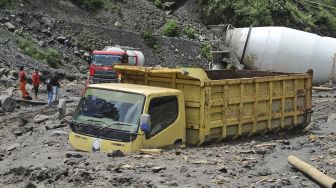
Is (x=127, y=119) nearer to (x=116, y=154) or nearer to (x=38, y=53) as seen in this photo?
(x=116, y=154)

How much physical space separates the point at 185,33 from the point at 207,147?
97.6 ft

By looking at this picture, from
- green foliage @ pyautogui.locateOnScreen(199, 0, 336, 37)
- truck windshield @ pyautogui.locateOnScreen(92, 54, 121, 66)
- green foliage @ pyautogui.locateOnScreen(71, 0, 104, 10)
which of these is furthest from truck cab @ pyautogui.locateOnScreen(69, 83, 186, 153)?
green foliage @ pyautogui.locateOnScreen(199, 0, 336, 37)

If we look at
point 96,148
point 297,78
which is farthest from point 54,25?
point 96,148

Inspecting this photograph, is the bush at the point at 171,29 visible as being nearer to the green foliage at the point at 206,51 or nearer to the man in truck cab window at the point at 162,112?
the green foliage at the point at 206,51

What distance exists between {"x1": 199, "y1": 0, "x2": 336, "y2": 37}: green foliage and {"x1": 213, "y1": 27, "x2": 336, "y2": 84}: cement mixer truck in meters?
16.2

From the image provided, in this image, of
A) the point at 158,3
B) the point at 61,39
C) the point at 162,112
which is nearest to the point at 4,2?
the point at 61,39

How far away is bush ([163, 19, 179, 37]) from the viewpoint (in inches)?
1527

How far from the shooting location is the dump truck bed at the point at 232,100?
1063cm

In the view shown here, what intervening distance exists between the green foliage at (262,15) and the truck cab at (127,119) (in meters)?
31.4

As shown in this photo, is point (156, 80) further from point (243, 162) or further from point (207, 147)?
point (243, 162)

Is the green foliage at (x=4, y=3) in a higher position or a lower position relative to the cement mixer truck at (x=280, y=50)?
higher

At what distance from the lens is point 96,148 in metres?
9.64

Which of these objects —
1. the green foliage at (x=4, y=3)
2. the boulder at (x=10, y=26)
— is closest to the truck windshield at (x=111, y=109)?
the boulder at (x=10, y=26)

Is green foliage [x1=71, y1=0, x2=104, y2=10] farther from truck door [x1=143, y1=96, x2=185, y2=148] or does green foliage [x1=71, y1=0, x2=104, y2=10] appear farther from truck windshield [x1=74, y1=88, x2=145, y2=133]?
truck door [x1=143, y1=96, x2=185, y2=148]
